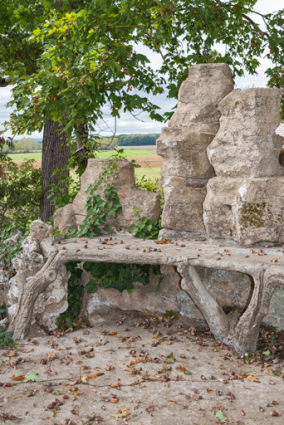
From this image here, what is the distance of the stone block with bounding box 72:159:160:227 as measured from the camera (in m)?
6.45

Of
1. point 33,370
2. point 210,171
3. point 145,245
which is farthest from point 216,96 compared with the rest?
point 33,370

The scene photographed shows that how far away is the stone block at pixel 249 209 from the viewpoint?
17.3 feet

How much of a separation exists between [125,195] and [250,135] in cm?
210

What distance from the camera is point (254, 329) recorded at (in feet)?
16.8

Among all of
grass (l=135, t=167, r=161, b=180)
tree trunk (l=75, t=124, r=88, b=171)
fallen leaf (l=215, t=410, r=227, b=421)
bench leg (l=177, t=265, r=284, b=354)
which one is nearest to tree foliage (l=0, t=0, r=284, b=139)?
tree trunk (l=75, t=124, r=88, b=171)

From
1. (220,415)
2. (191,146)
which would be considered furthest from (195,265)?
(191,146)

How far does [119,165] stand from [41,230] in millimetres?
1521

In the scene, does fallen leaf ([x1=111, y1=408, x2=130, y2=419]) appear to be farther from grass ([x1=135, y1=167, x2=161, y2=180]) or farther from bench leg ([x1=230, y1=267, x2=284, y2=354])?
grass ([x1=135, y1=167, x2=161, y2=180])

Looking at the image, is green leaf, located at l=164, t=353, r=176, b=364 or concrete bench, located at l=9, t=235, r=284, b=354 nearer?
concrete bench, located at l=9, t=235, r=284, b=354

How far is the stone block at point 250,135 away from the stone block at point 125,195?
4.23 feet

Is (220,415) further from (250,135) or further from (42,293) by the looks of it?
Answer: (250,135)

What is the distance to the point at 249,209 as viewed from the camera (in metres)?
5.32

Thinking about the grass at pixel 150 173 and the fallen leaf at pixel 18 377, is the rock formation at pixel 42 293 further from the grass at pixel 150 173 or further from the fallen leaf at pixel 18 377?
the grass at pixel 150 173

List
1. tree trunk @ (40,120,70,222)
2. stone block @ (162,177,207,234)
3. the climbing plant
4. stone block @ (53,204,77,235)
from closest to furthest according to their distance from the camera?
stone block @ (162,177,207,234), the climbing plant, stone block @ (53,204,77,235), tree trunk @ (40,120,70,222)
